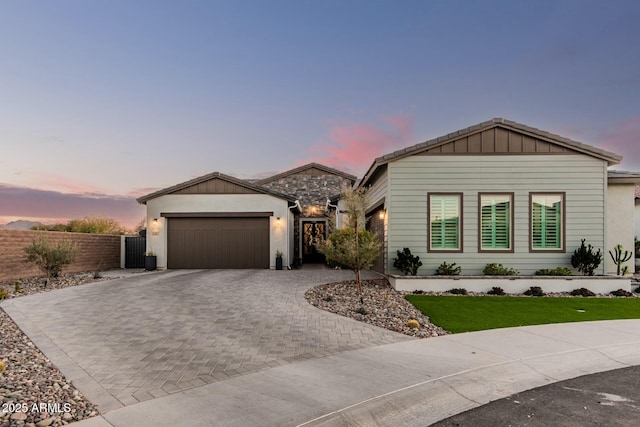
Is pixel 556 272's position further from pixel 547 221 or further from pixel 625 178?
pixel 625 178

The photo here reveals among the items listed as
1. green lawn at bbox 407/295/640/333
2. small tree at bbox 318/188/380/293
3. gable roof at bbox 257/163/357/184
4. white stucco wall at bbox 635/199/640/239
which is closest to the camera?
green lawn at bbox 407/295/640/333

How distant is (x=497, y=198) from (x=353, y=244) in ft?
16.5

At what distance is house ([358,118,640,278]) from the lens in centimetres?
1124

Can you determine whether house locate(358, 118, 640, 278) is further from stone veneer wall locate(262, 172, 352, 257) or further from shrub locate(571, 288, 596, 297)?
stone veneer wall locate(262, 172, 352, 257)

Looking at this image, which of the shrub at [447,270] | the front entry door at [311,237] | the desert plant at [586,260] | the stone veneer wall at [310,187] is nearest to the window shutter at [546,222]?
the desert plant at [586,260]

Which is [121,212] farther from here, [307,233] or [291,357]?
[291,357]

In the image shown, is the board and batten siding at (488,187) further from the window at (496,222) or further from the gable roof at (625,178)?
the gable roof at (625,178)

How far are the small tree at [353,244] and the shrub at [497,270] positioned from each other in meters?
3.57

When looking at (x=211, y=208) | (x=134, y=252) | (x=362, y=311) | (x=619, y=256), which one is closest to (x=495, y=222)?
(x=619, y=256)

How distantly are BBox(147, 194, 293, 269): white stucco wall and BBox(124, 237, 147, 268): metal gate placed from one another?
210 centimetres

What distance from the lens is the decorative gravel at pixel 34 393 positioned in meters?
3.12

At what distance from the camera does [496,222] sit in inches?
447

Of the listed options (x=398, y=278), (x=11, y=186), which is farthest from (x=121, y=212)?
(x=398, y=278)

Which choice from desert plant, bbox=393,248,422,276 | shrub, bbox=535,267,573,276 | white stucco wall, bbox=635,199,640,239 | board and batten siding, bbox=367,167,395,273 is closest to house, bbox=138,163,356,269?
board and batten siding, bbox=367,167,395,273
